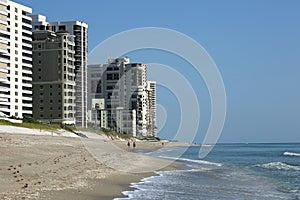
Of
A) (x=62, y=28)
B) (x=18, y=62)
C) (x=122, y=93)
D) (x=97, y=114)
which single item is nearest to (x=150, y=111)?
(x=122, y=93)

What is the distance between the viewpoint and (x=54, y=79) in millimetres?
103625

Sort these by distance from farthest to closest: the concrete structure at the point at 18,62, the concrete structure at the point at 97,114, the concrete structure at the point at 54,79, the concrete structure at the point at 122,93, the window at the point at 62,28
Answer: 1. the concrete structure at the point at 122,93
2. the concrete structure at the point at 97,114
3. the window at the point at 62,28
4. the concrete structure at the point at 54,79
5. the concrete structure at the point at 18,62

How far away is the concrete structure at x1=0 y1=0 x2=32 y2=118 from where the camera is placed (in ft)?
303

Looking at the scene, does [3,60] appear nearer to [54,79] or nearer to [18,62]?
[18,62]

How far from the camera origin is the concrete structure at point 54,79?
336ft

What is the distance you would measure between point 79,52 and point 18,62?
24161 mm

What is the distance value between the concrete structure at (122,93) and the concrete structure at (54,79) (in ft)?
125

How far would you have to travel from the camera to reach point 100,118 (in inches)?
5379

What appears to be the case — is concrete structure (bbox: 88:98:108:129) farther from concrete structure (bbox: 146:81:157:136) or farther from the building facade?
the building facade

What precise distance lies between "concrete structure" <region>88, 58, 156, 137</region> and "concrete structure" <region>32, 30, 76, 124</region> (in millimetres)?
37991

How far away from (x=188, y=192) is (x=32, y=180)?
6.56 meters

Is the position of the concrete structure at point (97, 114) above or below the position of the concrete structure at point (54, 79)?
below

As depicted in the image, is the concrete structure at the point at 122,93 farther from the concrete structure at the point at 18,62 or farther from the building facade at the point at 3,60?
the building facade at the point at 3,60

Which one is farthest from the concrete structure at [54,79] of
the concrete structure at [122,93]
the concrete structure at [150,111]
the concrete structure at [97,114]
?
the concrete structure at [150,111]
